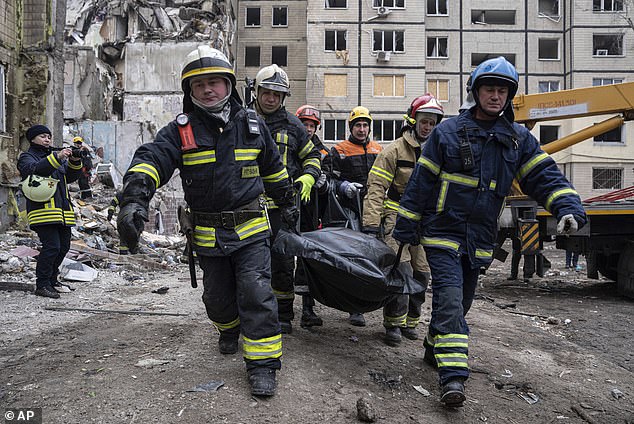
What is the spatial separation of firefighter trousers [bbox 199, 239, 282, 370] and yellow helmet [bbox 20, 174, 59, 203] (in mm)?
3453

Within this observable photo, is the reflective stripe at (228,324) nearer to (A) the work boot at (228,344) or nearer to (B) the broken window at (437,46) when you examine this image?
(A) the work boot at (228,344)

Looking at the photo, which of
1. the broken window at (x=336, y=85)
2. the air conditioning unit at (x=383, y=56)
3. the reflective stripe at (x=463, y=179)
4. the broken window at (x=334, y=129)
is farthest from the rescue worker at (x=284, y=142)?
the air conditioning unit at (x=383, y=56)

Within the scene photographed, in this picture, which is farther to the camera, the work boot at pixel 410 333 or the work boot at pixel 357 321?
the work boot at pixel 357 321

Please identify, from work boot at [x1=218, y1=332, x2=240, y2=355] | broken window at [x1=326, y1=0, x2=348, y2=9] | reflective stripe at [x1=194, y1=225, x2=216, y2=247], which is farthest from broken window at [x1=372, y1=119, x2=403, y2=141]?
reflective stripe at [x1=194, y1=225, x2=216, y2=247]

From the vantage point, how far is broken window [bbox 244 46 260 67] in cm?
3169

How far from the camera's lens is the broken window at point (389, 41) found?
29.3 metres

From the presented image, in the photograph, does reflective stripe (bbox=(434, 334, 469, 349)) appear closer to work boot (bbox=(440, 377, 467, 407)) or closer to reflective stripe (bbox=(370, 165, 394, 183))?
work boot (bbox=(440, 377, 467, 407))

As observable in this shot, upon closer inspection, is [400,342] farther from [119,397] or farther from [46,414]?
[46,414]

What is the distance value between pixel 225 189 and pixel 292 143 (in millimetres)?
1369

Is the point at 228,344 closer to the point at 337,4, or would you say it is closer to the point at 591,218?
the point at 591,218

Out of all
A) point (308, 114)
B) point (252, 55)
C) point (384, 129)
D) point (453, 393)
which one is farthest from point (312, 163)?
point (252, 55)

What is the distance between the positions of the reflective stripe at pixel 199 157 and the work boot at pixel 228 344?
124 cm

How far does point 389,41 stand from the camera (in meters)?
29.4

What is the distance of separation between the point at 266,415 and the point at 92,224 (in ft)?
31.7
